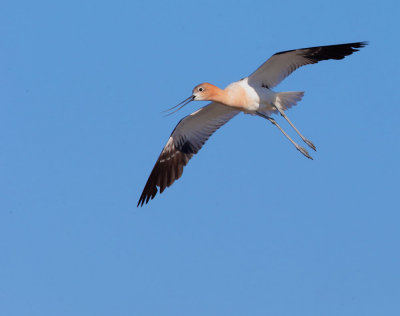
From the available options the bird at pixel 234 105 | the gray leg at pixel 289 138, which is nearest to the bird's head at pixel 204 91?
the bird at pixel 234 105

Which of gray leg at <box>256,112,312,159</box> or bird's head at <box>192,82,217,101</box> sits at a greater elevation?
bird's head at <box>192,82,217,101</box>

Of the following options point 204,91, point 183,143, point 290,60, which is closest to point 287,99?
point 290,60

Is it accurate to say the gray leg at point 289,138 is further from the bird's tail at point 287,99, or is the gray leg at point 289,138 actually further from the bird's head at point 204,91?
the bird's head at point 204,91

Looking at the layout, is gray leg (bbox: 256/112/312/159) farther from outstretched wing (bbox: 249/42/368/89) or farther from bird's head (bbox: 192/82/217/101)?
bird's head (bbox: 192/82/217/101)

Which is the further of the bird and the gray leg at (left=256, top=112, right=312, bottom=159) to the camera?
the gray leg at (left=256, top=112, right=312, bottom=159)

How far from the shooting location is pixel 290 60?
43.4 ft

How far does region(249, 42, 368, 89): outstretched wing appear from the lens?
1289cm

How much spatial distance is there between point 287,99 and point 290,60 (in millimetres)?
757

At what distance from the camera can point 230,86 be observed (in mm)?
13375

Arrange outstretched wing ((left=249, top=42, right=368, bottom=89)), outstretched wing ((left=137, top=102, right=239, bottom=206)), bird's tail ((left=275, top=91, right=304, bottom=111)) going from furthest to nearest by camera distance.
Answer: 1. outstretched wing ((left=137, top=102, right=239, bottom=206))
2. bird's tail ((left=275, top=91, right=304, bottom=111))
3. outstretched wing ((left=249, top=42, right=368, bottom=89))

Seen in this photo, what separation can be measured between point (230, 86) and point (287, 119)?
4.14ft

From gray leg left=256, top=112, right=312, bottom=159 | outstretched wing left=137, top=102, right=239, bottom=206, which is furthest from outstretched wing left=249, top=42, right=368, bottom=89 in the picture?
outstretched wing left=137, top=102, right=239, bottom=206

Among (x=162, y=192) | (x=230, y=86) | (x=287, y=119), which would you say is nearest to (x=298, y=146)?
(x=287, y=119)

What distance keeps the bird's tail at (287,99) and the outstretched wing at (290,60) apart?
0.24 metres
